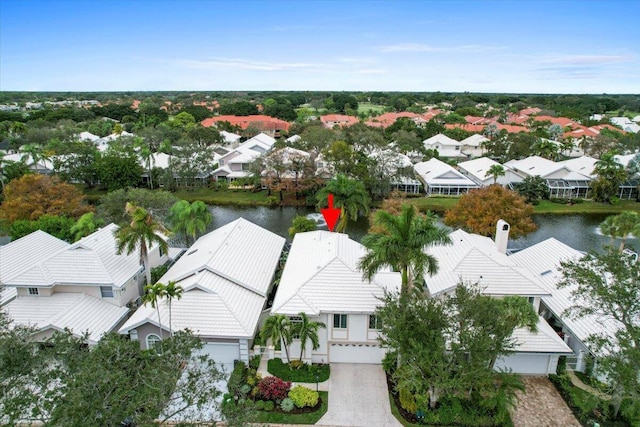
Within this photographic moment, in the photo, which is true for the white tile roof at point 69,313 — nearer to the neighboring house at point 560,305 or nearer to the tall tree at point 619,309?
the neighboring house at point 560,305

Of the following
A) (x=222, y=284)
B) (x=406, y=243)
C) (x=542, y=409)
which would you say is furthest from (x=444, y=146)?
(x=542, y=409)

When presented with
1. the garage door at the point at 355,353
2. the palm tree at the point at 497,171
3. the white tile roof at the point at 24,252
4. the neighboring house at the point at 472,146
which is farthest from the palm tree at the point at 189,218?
the neighboring house at the point at 472,146

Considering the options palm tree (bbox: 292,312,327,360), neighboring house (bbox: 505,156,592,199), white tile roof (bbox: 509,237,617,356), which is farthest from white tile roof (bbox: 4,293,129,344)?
neighboring house (bbox: 505,156,592,199)

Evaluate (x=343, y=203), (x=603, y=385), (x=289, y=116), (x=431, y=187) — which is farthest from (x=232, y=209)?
(x=289, y=116)

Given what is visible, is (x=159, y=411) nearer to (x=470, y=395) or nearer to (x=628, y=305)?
(x=470, y=395)

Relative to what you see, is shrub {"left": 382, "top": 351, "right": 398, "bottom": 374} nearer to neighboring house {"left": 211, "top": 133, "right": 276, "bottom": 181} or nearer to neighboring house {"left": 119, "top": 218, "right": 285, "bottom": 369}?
neighboring house {"left": 119, "top": 218, "right": 285, "bottom": 369}
